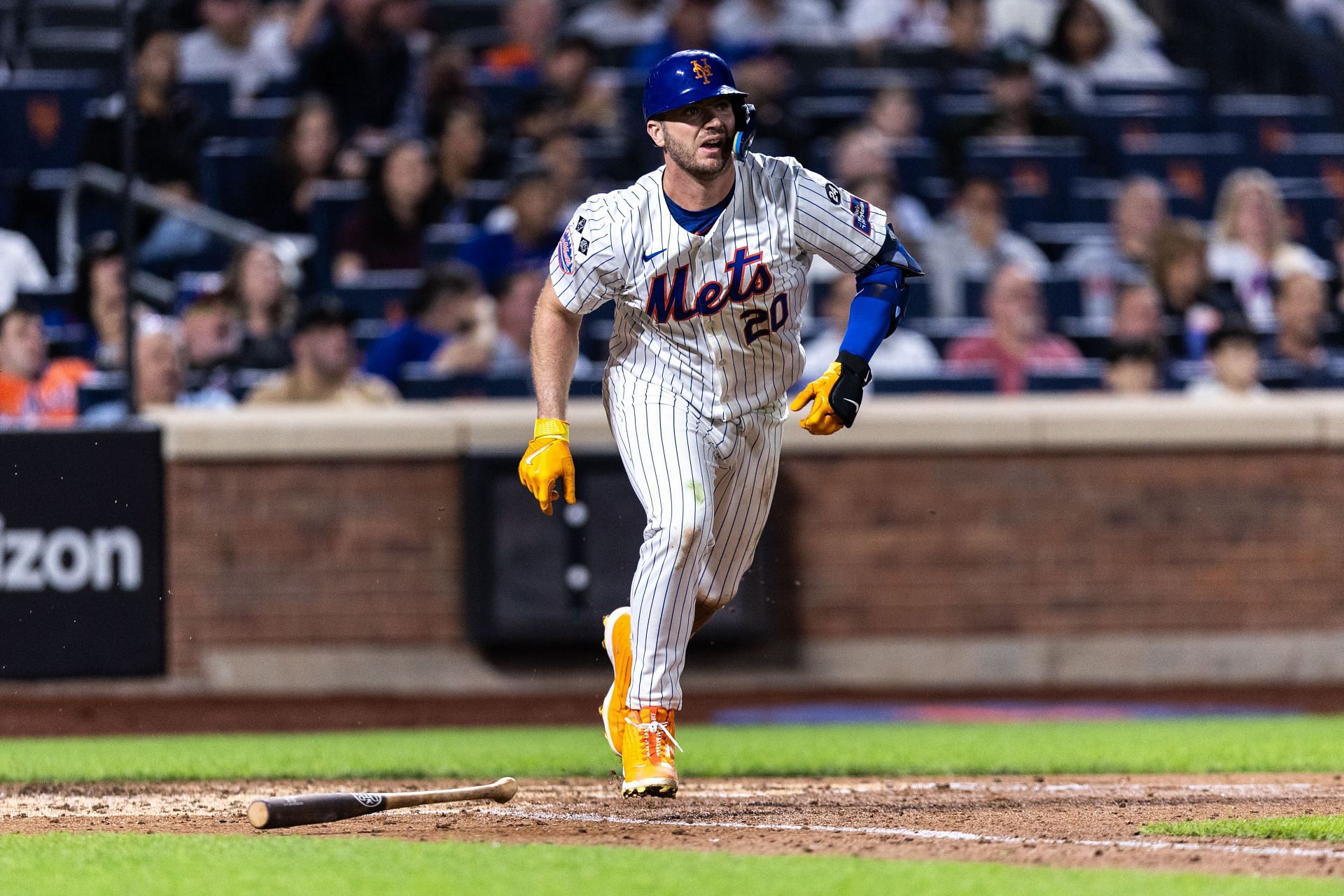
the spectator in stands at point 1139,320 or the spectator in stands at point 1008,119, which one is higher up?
the spectator in stands at point 1008,119

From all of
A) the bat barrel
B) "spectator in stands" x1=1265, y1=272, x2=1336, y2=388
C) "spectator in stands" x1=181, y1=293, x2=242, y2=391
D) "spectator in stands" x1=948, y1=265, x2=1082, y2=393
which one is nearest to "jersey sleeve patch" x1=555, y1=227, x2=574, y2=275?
the bat barrel

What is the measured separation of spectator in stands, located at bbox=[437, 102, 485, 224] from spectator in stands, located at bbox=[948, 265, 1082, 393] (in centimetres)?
306

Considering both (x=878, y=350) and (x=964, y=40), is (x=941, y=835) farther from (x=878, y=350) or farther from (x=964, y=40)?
(x=964, y=40)

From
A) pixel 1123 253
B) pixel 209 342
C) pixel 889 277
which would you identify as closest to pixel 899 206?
pixel 1123 253

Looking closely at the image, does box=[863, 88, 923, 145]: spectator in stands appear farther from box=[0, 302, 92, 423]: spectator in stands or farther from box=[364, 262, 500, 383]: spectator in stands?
box=[0, 302, 92, 423]: spectator in stands

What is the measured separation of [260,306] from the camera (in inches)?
424

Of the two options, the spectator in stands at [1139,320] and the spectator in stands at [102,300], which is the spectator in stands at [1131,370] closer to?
the spectator in stands at [1139,320]

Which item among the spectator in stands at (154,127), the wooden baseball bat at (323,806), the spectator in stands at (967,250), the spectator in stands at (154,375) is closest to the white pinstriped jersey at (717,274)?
the wooden baseball bat at (323,806)

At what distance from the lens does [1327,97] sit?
49.1 feet

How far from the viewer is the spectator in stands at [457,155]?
1198 cm

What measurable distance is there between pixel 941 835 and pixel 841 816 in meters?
0.51

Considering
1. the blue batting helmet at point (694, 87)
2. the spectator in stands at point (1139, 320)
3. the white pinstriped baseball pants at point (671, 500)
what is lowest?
→ the white pinstriped baseball pants at point (671, 500)

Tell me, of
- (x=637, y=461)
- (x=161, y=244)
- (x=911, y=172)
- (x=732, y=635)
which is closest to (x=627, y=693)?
(x=637, y=461)

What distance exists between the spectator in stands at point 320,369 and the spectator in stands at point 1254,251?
527 cm
